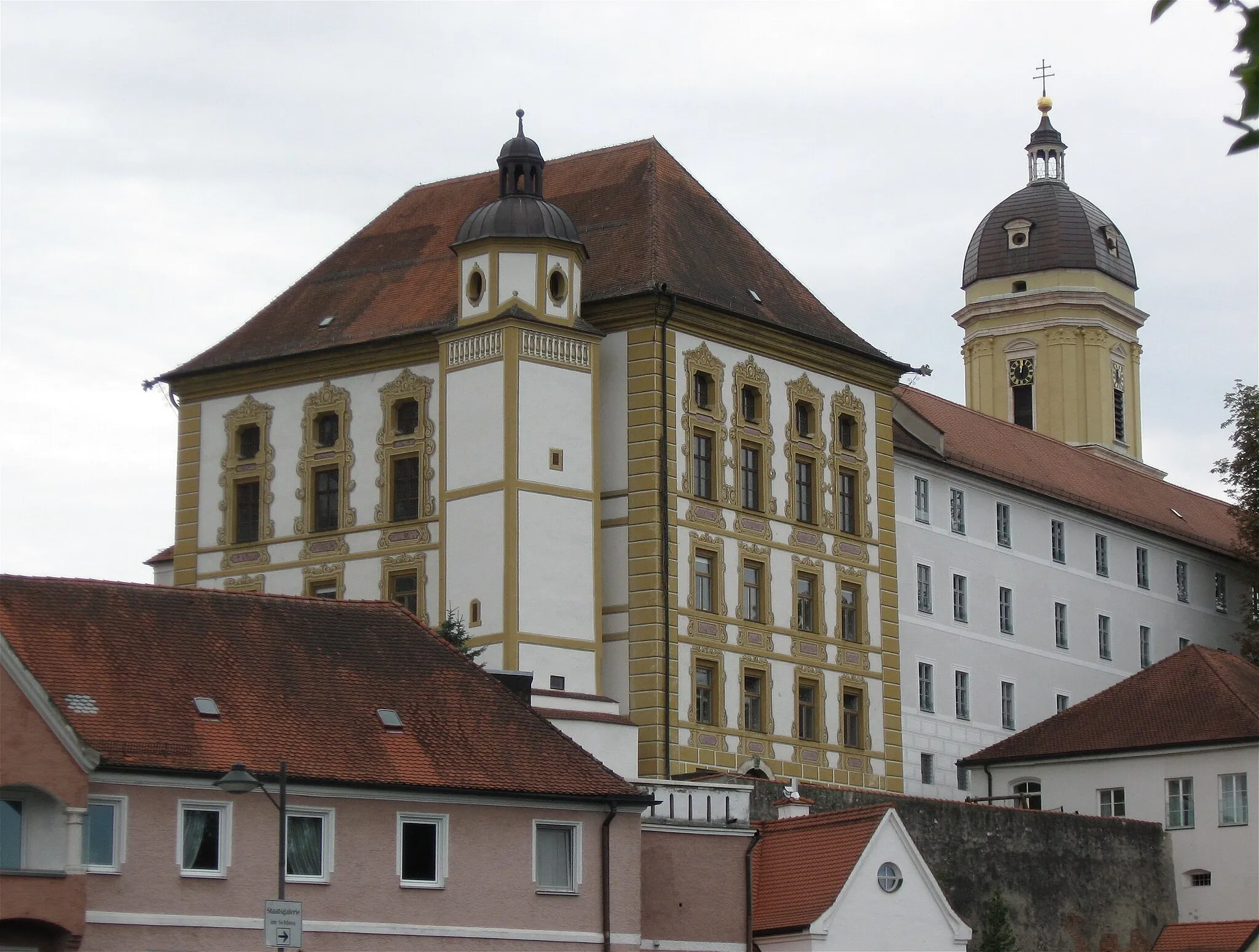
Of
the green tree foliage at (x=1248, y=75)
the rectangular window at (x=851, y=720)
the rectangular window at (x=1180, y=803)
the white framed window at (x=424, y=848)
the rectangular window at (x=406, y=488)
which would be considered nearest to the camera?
the green tree foliage at (x=1248, y=75)

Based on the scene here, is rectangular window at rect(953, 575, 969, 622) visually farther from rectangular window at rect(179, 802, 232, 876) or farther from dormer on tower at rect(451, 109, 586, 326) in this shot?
rectangular window at rect(179, 802, 232, 876)

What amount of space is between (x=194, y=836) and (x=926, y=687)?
38.9 meters

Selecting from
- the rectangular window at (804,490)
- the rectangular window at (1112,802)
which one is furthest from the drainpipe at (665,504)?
the rectangular window at (1112,802)

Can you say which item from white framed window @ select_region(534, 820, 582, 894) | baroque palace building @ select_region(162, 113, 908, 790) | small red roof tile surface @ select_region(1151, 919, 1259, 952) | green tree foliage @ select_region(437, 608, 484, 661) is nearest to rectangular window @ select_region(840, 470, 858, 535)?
baroque palace building @ select_region(162, 113, 908, 790)

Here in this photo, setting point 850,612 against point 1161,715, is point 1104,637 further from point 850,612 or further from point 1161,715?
point 850,612

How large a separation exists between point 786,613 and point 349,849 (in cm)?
2886

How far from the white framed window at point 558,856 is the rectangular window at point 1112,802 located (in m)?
28.3

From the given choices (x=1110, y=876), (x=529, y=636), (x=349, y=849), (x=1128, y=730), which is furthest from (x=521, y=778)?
(x=1128, y=730)

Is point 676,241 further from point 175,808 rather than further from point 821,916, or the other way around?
point 175,808

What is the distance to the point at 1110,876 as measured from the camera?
64.1 m

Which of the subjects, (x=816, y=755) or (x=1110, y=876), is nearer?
(x=1110, y=876)

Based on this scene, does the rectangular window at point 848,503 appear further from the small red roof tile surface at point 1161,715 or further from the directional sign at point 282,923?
the directional sign at point 282,923

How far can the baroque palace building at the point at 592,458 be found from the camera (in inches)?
2547

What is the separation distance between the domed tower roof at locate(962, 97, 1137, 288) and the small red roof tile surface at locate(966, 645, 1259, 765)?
3486 centimetres
